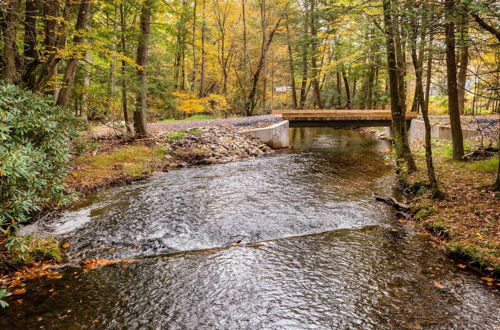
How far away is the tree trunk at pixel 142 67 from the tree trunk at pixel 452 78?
29.8 ft

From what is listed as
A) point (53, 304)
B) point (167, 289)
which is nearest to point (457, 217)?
point (167, 289)

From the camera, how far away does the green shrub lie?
13.0 feet

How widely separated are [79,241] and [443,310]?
583cm

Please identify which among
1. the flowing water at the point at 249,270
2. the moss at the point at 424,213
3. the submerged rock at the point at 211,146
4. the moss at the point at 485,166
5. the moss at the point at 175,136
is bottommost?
the flowing water at the point at 249,270

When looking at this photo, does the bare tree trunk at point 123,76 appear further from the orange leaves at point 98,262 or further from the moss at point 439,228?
the moss at point 439,228

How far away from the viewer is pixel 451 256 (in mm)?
5008

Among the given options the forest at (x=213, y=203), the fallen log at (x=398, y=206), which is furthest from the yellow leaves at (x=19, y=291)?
the fallen log at (x=398, y=206)

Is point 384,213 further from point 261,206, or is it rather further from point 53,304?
point 53,304

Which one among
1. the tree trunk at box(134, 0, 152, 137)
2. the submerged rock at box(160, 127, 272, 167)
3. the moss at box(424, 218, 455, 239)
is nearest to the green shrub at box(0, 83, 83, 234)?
the tree trunk at box(134, 0, 152, 137)

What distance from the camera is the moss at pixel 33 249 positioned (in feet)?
14.2

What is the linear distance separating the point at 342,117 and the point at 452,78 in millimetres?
9080

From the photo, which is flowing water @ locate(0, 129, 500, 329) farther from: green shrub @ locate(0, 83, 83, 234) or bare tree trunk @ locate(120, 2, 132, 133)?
bare tree trunk @ locate(120, 2, 132, 133)

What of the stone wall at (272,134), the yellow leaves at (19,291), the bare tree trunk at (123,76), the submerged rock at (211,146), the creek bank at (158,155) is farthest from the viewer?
the stone wall at (272,134)

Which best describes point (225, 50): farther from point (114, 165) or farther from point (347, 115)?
point (114, 165)
